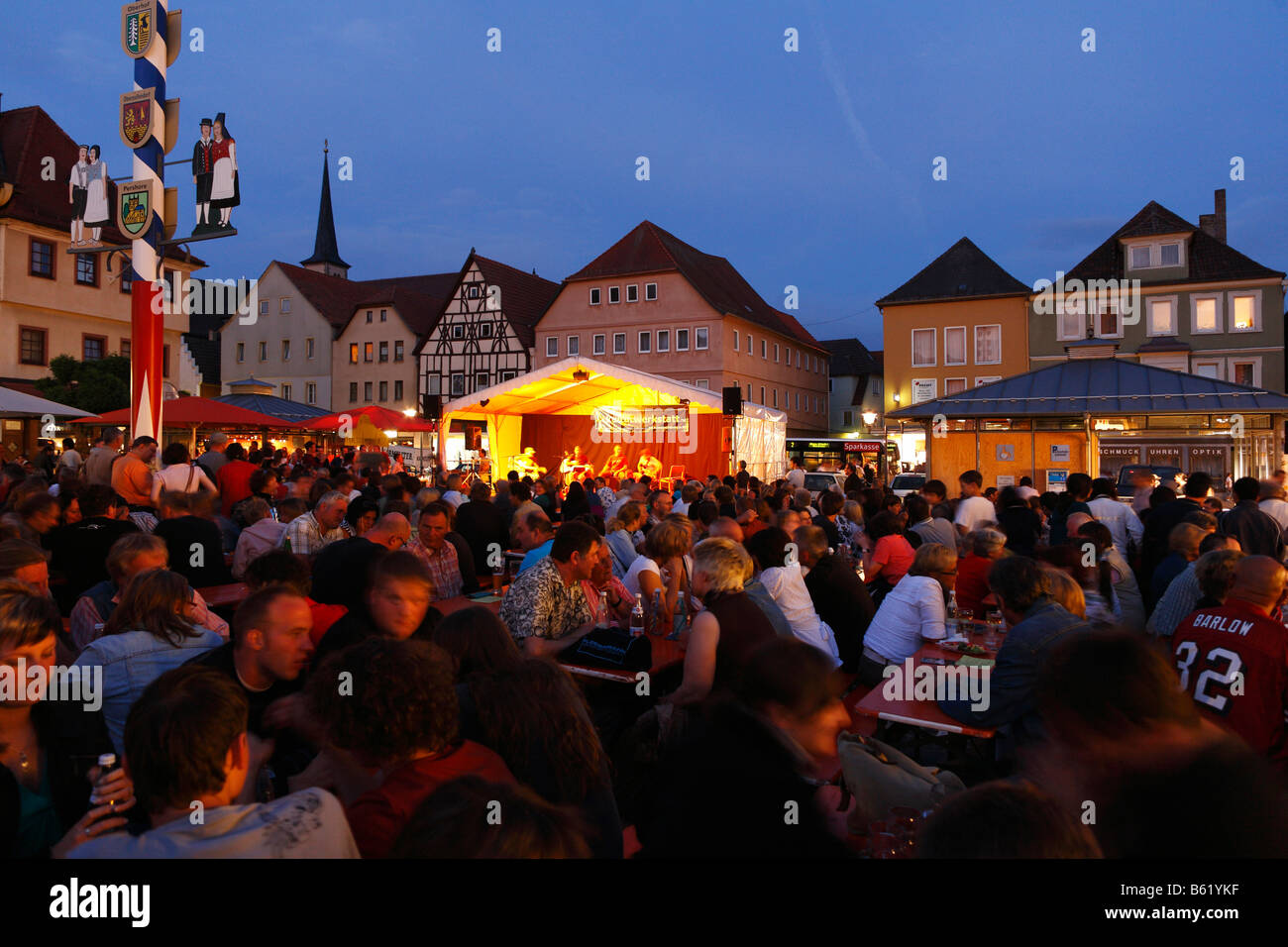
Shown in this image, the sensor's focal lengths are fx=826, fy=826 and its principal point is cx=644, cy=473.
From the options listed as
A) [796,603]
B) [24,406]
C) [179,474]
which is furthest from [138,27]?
[796,603]

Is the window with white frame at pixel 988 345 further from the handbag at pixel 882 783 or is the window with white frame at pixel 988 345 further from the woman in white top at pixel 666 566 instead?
the handbag at pixel 882 783

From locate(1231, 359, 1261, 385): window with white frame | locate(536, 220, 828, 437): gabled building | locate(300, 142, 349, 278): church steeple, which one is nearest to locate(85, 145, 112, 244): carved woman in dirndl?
locate(536, 220, 828, 437): gabled building

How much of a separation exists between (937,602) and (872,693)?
3.16 ft

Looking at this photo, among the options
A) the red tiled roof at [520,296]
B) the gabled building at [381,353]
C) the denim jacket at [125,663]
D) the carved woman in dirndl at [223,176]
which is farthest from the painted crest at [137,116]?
the gabled building at [381,353]

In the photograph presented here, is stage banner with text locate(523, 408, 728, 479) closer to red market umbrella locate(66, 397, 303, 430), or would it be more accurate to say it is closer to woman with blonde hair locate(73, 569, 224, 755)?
red market umbrella locate(66, 397, 303, 430)

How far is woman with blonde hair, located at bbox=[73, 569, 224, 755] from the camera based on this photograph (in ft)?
9.93

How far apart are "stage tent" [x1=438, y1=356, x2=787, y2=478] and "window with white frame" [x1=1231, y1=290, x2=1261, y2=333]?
2005 cm

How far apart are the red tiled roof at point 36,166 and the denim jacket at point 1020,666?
33110 millimetres

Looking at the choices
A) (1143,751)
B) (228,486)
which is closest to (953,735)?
(1143,751)

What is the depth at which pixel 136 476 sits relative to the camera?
8422 millimetres

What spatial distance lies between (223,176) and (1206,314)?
33539mm

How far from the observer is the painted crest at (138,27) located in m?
11.6

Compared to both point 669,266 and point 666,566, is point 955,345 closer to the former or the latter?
point 669,266
